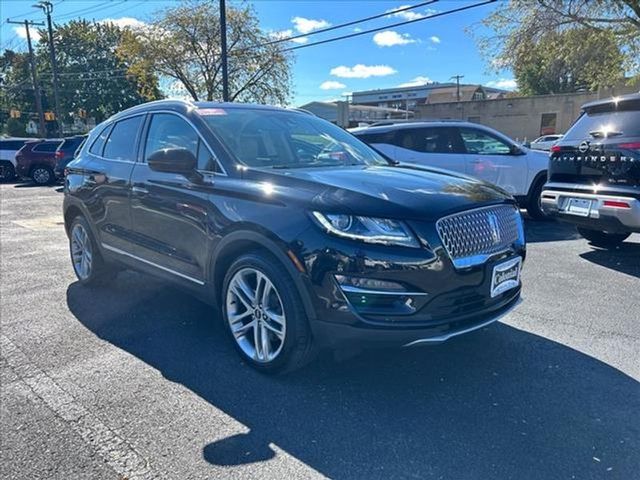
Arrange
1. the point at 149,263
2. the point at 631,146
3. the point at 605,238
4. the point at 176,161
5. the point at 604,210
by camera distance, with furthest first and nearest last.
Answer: the point at 605,238 → the point at 604,210 → the point at 631,146 → the point at 149,263 → the point at 176,161

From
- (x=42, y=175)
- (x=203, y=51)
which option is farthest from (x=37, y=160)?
(x=203, y=51)

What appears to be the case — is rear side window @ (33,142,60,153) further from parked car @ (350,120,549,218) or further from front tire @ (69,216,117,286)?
front tire @ (69,216,117,286)

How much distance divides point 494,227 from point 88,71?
59931mm

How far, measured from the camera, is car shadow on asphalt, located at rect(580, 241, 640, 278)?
560 cm

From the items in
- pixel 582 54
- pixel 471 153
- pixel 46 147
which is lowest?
pixel 471 153

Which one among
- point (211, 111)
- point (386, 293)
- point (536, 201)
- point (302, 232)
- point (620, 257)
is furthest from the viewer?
point (536, 201)

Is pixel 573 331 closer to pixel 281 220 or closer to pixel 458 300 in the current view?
pixel 458 300

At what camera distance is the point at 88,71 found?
176 ft

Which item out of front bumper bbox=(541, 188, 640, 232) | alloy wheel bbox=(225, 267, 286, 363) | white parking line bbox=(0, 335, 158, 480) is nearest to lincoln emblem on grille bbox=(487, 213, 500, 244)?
alloy wheel bbox=(225, 267, 286, 363)

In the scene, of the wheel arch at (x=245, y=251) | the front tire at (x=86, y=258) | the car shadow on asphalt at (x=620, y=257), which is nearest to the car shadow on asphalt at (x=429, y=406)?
the wheel arch at (x=245, y=251)

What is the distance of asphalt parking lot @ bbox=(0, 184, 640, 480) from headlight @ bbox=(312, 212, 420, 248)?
981 mm

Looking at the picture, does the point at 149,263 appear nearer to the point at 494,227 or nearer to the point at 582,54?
the point at 494,227

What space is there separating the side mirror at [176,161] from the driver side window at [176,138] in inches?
3.9

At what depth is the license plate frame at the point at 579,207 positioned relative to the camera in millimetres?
5598
